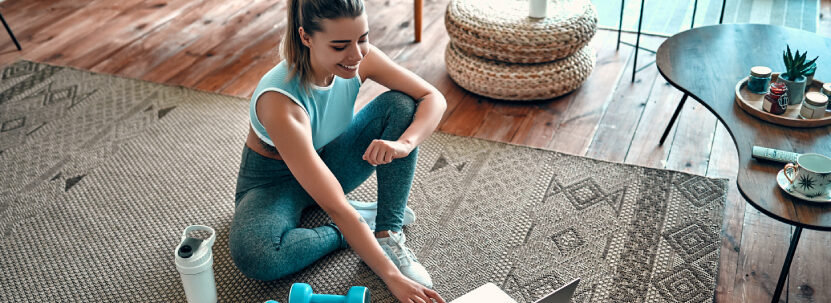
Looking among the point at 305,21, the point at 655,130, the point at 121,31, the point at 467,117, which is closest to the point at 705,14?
the point at 655,130

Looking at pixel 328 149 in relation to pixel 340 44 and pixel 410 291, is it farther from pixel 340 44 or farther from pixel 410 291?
pixel 410 291

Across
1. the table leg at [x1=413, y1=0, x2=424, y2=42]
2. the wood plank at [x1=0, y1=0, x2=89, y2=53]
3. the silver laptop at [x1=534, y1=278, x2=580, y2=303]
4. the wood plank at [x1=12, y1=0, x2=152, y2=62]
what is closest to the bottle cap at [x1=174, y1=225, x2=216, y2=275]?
the silver laptop at [x1=534, y1=278, x2=580, y2=303]

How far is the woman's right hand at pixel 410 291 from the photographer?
1259 millimetres

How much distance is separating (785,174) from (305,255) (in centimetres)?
99

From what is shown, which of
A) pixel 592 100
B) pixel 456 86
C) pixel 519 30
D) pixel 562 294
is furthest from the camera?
pixel 456 86

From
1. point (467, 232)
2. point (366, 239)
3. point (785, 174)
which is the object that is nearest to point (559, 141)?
point (467, 232)

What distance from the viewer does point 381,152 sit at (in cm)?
142

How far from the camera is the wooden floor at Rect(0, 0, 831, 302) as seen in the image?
5.48ft

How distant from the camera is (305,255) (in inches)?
62.6

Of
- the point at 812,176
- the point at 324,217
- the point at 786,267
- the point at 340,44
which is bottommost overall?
the point at 324,217

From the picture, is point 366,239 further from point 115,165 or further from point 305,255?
point 115,165

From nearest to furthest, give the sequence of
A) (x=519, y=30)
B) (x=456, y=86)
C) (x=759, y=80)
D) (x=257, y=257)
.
Answer: (x=257, y=257), (x=759, y=80), (x=519, y=30), (x=456, y=86)

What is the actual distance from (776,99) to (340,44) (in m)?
0.94

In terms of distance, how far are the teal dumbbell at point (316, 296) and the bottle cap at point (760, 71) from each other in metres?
1.02
